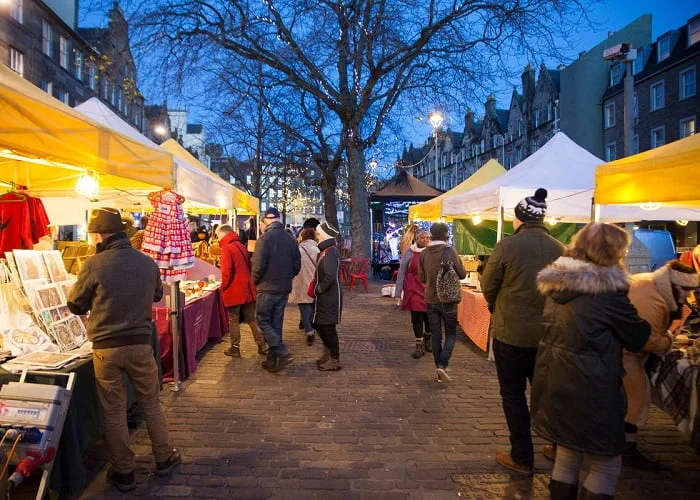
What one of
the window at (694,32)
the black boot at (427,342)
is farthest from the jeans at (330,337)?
the window at (694,32)

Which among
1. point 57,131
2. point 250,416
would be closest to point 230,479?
point 250,416

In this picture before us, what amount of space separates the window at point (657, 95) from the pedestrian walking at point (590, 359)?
31.3 meters

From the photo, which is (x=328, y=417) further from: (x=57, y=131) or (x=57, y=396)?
(x=57, y=131)

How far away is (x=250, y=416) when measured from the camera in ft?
15.2

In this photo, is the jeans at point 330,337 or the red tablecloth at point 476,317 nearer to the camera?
the jeans at point 330,337

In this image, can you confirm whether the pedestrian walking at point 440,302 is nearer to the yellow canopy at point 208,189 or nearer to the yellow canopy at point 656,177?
the yellow canopy at point 656,177

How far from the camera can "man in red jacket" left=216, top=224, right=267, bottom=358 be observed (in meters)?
6.67

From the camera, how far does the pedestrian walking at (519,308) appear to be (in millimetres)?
3422

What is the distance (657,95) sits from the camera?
1122 inches

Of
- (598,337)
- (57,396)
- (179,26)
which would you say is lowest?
(57,396)

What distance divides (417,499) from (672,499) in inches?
65.1

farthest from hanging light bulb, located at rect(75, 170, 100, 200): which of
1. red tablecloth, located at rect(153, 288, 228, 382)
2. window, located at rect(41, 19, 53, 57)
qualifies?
window, located at rect(41, 19, 53, 57)

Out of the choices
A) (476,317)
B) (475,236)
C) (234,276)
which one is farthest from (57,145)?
(475,236)

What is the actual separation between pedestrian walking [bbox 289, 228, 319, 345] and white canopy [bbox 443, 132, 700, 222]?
2900mm
